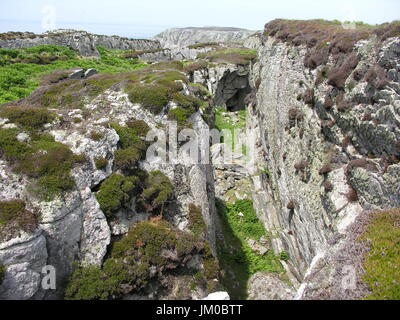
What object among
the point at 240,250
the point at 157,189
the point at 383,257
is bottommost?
the point at 240,250

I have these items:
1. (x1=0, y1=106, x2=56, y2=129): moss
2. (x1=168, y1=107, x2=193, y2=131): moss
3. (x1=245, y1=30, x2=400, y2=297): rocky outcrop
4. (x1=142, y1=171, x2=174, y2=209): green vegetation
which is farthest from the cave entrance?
(x1=0, y1=106, x2=56, y2=129): moss

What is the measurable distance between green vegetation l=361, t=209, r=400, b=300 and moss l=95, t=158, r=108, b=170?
12.0 meters

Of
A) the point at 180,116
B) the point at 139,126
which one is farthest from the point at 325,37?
the point at 139,126

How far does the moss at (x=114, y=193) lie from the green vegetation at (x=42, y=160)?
5.02 ft

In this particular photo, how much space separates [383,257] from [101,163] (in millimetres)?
12600

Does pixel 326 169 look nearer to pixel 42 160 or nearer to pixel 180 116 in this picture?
pixel 180 116

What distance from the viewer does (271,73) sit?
34.8m

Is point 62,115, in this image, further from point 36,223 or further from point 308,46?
point 308,46

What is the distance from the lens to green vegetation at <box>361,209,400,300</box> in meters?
8.21

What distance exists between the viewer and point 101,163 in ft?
47.6

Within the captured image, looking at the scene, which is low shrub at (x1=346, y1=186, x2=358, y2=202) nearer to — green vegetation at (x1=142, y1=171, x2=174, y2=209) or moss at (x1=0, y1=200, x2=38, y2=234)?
green vegetation at (x1=142, y1=171, x2=174, y2=209)

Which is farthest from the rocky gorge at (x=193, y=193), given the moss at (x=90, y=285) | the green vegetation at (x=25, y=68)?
the green vegetation at (x=25, y=68)
